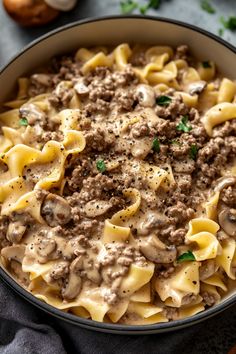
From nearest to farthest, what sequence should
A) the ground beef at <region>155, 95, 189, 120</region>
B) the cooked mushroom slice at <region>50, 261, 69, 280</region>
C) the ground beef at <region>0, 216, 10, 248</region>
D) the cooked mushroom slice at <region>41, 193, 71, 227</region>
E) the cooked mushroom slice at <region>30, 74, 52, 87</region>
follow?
the cooked mushroom slice at <region>50, 261, 69, 280</region>, the cooked mushroom slice at <region>41, 193, 71, 227</region>, the ground beef at <region>0, 216, 10, 248</region>, the ground beef at <region>155, 95, 189, 120</region>, the cooked mushroom slice at <region>30, 74, 52, 87</region>

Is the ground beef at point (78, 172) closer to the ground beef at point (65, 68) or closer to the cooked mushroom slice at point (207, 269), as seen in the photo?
the ground beef at point (65, 68)

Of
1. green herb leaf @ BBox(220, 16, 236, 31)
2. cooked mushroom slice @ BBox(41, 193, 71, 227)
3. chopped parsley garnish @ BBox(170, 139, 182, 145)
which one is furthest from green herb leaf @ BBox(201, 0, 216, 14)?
cooked mushroom slice @ BBox(41, 193, 71, 227)

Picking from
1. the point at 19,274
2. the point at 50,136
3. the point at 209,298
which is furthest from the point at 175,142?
the point at 19,274

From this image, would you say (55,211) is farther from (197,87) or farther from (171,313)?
(197,87)

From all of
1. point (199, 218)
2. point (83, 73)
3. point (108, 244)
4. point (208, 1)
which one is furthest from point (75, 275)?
point (208, 1)

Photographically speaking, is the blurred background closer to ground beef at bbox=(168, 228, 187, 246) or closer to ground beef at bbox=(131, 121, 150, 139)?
ground beef at bbox=(131, 121, 150, 139)

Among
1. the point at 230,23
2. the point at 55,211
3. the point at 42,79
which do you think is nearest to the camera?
the point at 55,211

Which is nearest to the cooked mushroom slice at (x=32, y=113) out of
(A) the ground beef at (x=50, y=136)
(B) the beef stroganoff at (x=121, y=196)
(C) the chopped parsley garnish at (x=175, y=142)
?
(B) the beef stroganoff at (x=121, y=196)
